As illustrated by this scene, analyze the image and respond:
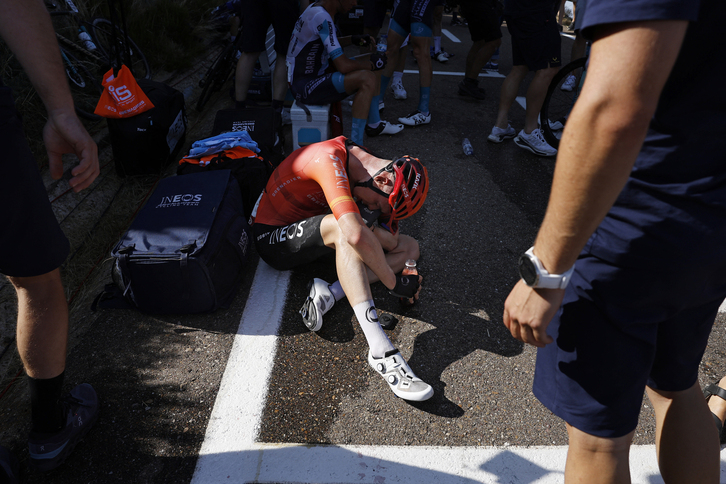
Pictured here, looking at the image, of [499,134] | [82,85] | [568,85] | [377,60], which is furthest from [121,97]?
[568,85]

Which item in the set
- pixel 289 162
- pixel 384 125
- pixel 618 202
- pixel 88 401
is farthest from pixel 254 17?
pixel 618 202

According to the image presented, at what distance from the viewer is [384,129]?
4.88 m

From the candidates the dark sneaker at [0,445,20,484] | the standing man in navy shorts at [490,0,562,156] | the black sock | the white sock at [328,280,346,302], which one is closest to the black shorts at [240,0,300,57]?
the standing man in navy shorts at [490,0,562,156]

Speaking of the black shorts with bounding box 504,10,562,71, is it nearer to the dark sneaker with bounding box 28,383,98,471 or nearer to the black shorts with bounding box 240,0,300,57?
the black shorts with bounding box 240,0,300,57

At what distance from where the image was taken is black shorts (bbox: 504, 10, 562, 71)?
13.5ft

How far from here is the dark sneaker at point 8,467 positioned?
1655 mm

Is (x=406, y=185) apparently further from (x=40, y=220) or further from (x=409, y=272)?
(x=40, y=220)

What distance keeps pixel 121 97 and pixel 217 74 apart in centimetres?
229

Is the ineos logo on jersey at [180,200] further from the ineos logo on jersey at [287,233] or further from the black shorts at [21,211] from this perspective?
the black shorts at [21,211]

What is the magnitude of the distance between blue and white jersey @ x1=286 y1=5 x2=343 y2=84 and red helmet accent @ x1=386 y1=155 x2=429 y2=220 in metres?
2.14

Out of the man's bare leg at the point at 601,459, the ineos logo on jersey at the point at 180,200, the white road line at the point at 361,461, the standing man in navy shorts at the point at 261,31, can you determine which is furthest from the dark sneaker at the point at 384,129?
the man's bare leg at the point at 601,459

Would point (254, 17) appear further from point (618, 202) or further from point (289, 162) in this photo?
point (618, 202)

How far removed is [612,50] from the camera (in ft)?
2.59

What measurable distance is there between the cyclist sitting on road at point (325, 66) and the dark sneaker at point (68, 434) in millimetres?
3040
